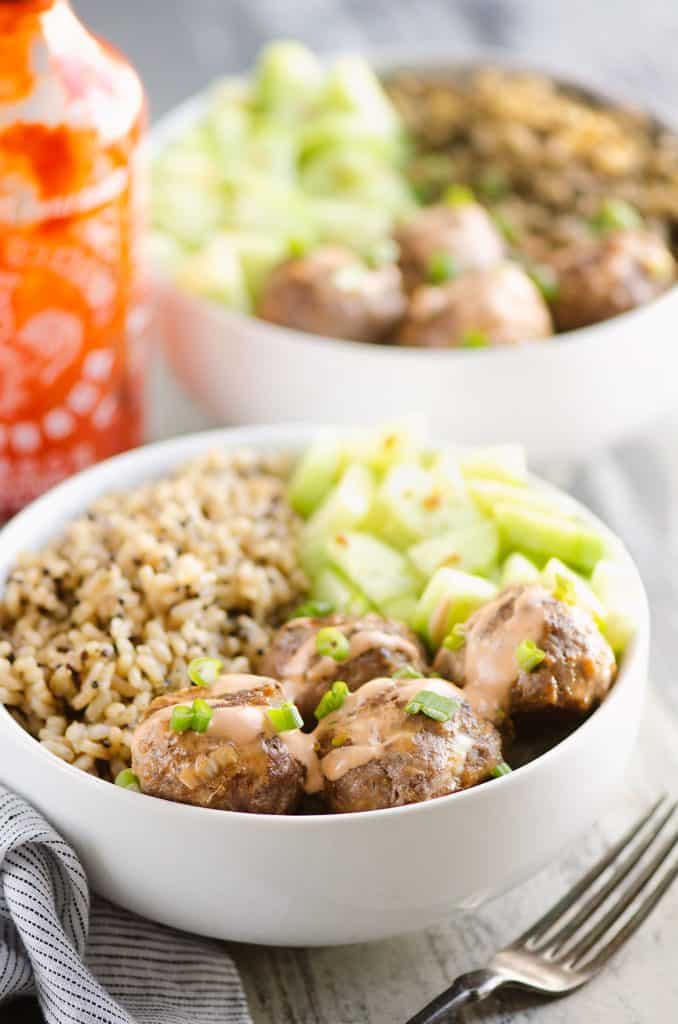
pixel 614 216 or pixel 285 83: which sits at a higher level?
pixel 285 83

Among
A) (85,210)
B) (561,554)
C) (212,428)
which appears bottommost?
(212,428)

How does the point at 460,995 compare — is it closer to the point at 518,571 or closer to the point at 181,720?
the point at 181,720

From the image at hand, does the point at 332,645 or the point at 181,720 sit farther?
the point at 332,645

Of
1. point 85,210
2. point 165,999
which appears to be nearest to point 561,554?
point 165,999

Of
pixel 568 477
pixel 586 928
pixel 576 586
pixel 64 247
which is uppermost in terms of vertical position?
pixel 64 247

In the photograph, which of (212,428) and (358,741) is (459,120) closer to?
(212,428)

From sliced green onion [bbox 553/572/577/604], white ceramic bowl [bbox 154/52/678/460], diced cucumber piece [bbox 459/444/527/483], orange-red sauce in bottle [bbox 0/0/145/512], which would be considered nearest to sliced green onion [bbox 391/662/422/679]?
sliced green onion [bbox 553/572/577/604]

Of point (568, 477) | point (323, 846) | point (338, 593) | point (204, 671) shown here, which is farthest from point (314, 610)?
point (568, 477)

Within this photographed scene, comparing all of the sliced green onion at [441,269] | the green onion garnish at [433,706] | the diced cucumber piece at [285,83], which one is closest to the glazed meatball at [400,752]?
the green onion garnish at [433,706]

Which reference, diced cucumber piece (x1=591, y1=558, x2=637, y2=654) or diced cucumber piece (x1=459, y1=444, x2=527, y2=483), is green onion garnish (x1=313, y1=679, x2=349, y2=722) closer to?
diced cucumber piece (x1=591, y1=558, x2=637, y2=654)
